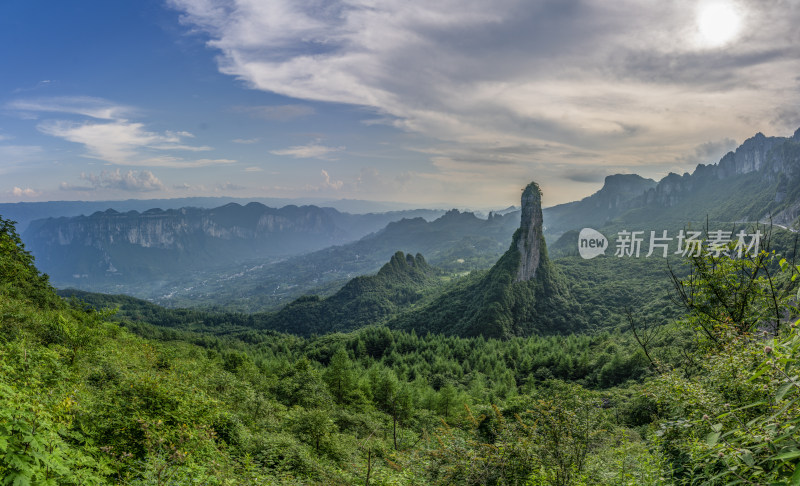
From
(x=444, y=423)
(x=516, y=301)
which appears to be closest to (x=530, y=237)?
(x=516, y=301)

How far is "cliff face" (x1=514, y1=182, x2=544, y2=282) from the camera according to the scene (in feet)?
333

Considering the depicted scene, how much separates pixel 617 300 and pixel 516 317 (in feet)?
98.0

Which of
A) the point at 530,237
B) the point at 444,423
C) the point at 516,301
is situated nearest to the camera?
the point at 444,423

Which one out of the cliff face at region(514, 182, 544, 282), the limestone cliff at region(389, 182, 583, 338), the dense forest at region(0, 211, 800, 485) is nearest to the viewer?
the dense forest at region(0, 211, 800, 485)

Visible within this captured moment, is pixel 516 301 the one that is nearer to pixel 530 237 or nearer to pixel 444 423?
Result: pixel 530 237

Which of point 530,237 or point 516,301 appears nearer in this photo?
point 516,301

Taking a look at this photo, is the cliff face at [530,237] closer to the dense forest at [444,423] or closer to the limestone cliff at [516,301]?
the limestone cliff at [516,301]

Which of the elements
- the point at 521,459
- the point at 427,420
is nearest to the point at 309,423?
the point at 521,459

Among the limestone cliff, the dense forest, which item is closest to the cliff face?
the limestone cliff

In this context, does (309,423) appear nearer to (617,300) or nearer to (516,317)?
(516,317)

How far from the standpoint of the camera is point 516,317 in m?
92.7

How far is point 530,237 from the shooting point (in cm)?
10269

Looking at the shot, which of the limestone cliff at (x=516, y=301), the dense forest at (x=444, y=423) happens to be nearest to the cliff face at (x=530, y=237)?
the limestone cliff at (x=516, y=301)

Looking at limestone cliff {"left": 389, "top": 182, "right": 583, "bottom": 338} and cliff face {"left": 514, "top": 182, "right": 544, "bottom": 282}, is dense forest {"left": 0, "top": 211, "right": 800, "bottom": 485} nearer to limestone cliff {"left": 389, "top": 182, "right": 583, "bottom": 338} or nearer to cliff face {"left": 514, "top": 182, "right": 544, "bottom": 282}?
limestone cliff {"left": 389, "top": 182, "right": 583, "bottom": 338}
